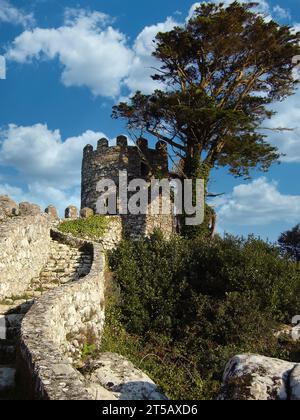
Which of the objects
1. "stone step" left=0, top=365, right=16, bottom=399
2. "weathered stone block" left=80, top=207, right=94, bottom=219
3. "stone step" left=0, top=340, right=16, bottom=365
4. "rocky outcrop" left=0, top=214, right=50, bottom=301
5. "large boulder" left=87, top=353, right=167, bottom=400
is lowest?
"large boulder" left=87, top=353, right=167, bottom=400

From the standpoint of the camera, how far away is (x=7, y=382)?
6973mm

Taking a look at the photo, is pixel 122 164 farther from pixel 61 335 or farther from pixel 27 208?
pixel 61 335

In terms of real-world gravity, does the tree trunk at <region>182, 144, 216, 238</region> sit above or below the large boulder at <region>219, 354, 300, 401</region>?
above

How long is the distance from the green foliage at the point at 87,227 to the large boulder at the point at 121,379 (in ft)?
37.2

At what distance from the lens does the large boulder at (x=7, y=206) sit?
15883mm

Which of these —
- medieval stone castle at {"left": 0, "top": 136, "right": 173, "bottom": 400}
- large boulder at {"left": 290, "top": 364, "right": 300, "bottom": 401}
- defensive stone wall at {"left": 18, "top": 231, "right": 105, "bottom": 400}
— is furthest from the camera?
medieval stone castle at {"left": 0, "top": 136, "right": 173, "bottom": 400}

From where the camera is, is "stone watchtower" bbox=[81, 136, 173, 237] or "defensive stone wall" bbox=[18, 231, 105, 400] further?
"stone watchtower" bbox=[81, 136, 173, 237]

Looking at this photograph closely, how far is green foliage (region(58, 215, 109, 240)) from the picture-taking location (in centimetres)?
2059

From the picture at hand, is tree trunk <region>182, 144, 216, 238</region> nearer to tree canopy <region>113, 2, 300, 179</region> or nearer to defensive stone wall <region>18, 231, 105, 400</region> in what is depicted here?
tree canopy <region>113, 2, 300, 179</region>

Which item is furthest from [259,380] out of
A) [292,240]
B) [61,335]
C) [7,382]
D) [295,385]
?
[292,240]

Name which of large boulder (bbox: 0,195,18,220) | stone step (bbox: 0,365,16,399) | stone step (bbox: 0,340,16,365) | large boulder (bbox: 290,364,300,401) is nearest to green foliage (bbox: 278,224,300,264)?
large boulder (bbox: 0,195,18,220)

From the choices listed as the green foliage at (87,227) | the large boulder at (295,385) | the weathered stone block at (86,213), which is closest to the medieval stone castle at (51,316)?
the green foliage at (87,227)

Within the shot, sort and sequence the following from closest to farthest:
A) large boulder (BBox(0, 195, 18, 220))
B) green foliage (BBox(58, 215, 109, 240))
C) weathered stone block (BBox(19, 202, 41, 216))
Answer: large boulder (BBox(0, 195, 18, 220)) < weathered stone block (BBox(19, 202, 41, 216)) < green foliage (BBox(58, 215, 109, 240))

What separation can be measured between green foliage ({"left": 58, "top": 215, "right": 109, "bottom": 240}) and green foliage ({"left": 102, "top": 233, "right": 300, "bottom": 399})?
393 centimetres
